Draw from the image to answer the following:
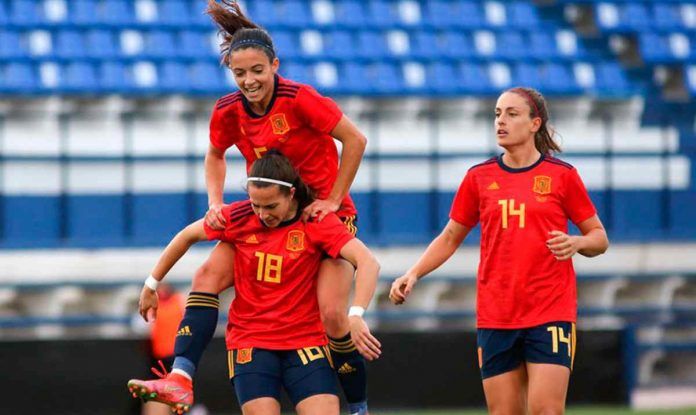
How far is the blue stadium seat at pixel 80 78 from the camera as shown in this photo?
14094 mm

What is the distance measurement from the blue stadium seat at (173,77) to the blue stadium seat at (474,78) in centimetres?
281

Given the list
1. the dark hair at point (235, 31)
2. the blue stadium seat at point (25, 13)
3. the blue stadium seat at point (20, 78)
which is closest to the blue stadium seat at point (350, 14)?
the blue stadium seat at point (25, 13)

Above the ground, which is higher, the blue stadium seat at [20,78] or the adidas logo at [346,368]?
the blue stadium seat at [20,78]

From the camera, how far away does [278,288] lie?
20.5 feet

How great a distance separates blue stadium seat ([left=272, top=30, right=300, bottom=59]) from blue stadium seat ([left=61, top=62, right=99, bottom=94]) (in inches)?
73.7

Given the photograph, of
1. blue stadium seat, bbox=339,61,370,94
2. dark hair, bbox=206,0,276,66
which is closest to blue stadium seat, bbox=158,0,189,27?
blue stadium seat, bbox=339,61,370,94

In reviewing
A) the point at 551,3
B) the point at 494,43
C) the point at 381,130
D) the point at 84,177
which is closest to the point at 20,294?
the point at 84,177

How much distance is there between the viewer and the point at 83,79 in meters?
14.4

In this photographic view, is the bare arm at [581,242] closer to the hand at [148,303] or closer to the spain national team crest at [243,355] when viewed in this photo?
the spain national team crest at [243,355]

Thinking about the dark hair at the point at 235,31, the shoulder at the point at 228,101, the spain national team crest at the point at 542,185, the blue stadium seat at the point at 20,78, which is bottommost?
the spain national team crest at the point at 542,185

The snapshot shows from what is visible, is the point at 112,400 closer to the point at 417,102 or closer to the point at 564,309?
the point at 417,102

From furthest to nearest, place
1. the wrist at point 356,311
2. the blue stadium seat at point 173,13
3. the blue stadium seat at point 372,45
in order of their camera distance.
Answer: the blue stadium seat at point 372,45
the blue stadium seat at point 173,13
the wrist at point 356,311

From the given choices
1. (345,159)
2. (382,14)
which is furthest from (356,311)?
(382,14)

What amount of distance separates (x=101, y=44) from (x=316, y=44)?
2.20 m
